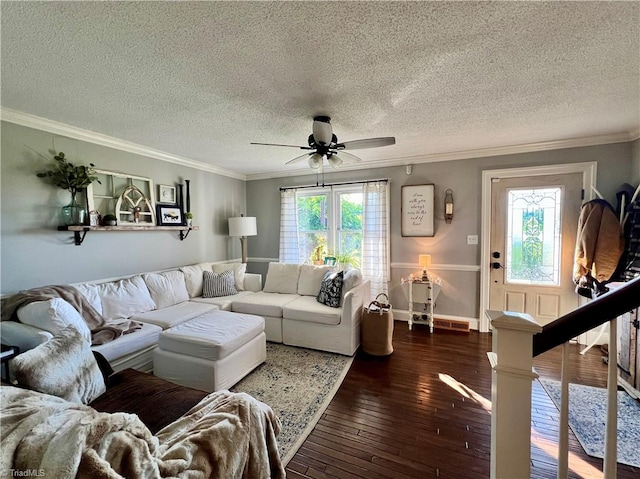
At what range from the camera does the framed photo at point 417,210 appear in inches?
158

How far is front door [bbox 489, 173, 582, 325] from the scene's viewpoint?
3338 mm

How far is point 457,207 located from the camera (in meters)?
3.88

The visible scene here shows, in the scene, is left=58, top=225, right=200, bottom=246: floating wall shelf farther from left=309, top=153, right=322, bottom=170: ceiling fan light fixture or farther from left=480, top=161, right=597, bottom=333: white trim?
Result: left=480, top=161, right=597, bottom=333: white trim

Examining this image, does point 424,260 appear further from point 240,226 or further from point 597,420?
point 240,226

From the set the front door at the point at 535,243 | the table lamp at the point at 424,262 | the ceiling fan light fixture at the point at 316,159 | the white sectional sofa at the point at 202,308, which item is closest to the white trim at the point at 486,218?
the front door at the point at 535,243

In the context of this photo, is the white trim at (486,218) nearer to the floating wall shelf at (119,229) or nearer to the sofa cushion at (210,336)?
the sofa cushion at (210,336)

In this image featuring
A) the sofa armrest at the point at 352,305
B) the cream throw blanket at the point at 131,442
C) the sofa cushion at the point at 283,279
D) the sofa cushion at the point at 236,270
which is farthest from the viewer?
the sofa cushion at the point at 236,270

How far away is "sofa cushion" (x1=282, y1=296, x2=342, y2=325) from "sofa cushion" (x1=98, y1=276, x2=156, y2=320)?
5.27 feet

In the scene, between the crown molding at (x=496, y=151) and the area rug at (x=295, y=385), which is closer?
the area rug at (x=295, y=385)

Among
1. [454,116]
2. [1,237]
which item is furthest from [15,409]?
[454,116]

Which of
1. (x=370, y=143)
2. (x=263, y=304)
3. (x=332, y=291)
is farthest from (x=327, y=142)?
(x=263, y=304)

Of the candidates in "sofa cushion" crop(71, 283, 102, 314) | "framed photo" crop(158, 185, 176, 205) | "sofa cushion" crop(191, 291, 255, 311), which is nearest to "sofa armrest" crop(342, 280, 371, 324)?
"sofa cushion" crop(191, 291, 255, 311)

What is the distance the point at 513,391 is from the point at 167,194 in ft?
14.0

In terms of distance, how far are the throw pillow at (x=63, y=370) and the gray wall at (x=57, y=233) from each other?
161cm
